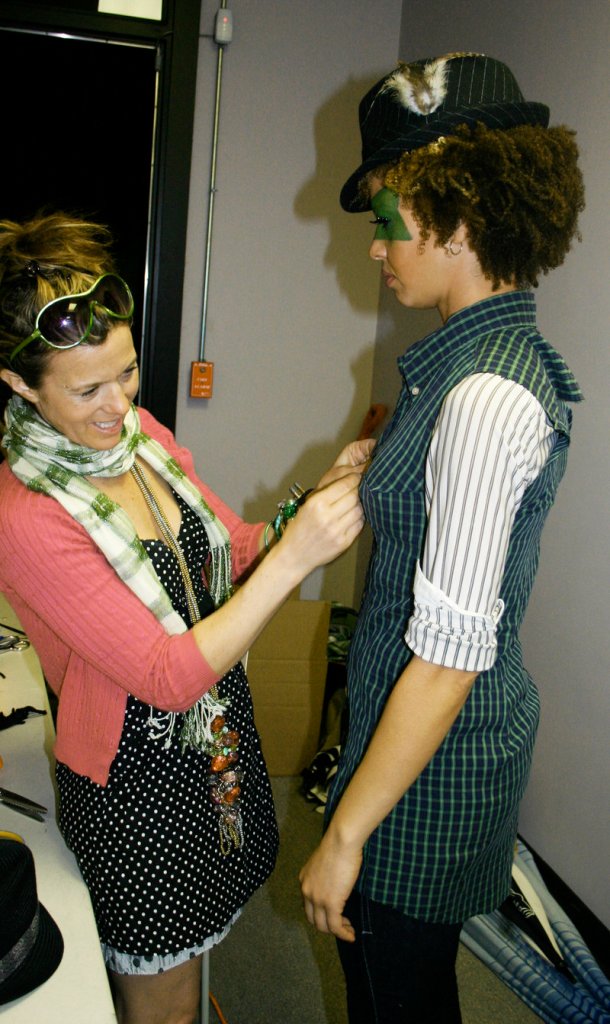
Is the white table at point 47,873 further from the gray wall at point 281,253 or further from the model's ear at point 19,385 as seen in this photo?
the gray wall at point 281,253

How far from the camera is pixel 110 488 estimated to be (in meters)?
→ 1.29

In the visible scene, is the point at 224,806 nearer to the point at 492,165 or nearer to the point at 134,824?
the point at 134,824

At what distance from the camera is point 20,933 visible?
903 mm

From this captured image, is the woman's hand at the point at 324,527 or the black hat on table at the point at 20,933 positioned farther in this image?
the woman's hand at the point at 324,527

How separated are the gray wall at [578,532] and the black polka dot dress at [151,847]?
3.51ft

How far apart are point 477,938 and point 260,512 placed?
72.3 inches

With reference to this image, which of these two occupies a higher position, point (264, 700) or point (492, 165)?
point (492, 165)

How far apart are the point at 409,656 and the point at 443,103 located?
2.18 feet

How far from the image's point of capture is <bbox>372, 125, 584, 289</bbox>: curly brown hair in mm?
925

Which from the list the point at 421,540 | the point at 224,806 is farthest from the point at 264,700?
the point at 421,540

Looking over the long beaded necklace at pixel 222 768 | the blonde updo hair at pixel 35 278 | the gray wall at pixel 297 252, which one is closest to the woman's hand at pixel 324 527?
the long beaded necklace at pixel 222 768

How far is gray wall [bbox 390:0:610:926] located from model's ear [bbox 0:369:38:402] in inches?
51.6

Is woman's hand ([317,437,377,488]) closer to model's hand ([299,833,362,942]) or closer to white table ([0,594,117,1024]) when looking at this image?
model's hand ([299,833,362,942])

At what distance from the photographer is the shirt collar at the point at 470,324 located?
97 cm
